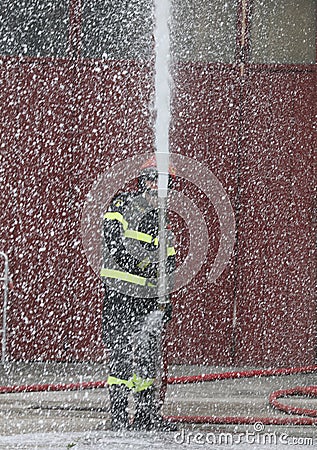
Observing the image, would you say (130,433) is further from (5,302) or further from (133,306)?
(5,302)

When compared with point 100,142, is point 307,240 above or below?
below

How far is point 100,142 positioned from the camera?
1183 centimetres

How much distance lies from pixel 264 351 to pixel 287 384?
1.66 meters

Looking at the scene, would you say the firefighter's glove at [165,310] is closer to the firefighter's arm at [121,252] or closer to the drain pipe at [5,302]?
the firefighter's arm at [121,252]

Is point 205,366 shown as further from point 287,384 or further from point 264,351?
point 287,384

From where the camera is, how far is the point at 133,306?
24.4ft

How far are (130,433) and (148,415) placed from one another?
212mm

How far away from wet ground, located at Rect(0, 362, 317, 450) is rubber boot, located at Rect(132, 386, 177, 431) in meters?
0.12

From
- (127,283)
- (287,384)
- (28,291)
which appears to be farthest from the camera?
(28,291)

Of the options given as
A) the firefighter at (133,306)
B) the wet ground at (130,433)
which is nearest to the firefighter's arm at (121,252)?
the firefighter at (133,306)

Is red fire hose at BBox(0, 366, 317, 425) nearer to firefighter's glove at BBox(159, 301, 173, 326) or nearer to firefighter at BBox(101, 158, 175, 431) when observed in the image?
firefighter at BBox(101, 158, 175, 431)

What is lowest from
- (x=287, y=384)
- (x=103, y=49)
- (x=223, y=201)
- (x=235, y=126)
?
(x=287, y=384)

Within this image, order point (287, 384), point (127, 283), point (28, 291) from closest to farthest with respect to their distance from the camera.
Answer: point (127, 283) → point (287, 384) → point (28, 291)

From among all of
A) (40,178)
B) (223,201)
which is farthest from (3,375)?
(223,201)
